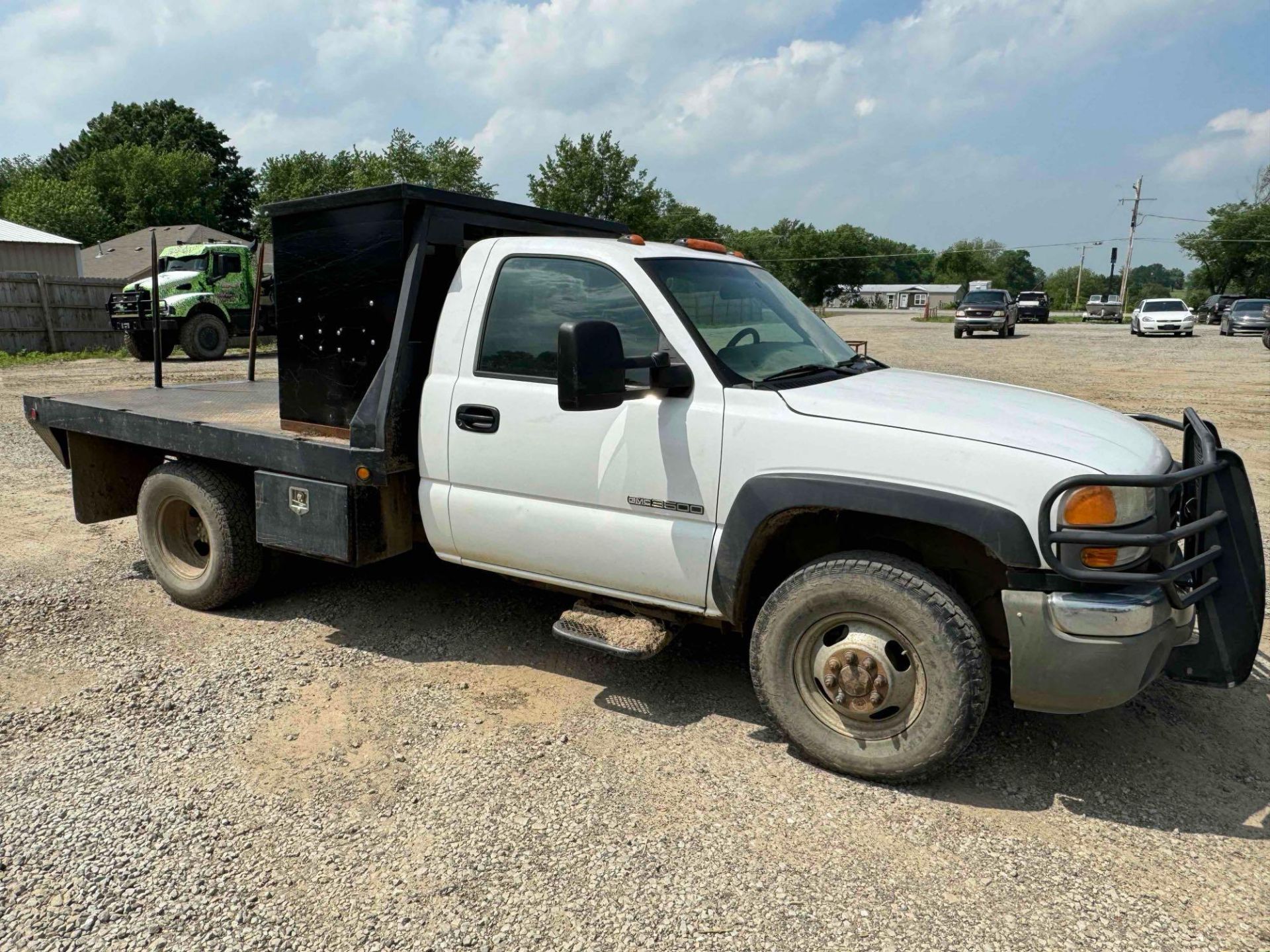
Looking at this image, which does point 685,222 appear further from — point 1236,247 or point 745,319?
point 745,319

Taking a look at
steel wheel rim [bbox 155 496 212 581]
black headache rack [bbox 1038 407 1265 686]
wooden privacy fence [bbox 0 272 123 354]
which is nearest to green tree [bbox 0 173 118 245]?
wooden privacy fence [bbox 0 272 123 354]

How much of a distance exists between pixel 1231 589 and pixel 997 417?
97 cm

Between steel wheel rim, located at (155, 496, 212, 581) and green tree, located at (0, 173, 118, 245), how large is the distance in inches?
2025

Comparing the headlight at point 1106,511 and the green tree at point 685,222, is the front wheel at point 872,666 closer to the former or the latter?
the headlight at point 1106,511

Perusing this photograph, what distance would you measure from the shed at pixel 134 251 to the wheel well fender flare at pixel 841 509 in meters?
37.0

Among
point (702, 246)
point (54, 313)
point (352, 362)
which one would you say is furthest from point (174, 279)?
point (702, 246)

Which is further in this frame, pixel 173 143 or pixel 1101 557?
pixel 173 143

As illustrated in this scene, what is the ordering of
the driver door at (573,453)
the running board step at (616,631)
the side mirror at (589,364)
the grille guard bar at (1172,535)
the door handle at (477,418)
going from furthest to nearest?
1. the door handle at (477,418)
2. the running board step at (616,631)
3. the driver door at (573,453)
4. the side mirror at (589,364)
5. the grille guard bar at (1172,535)

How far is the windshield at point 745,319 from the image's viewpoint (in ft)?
12.1

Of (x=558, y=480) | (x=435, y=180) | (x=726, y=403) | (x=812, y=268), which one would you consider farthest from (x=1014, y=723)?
(x=812, y=268)

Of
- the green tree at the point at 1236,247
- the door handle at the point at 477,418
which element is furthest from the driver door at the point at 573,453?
the green tree at the point at 1236,247

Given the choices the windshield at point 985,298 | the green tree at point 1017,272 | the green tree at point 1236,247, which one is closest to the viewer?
the windshield at point 985,298

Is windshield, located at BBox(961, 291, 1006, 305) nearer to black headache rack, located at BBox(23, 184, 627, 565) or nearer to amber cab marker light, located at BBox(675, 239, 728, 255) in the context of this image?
amber cab marker light, located at BBox(675, 239, 728, 255)

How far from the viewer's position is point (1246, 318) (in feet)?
109
